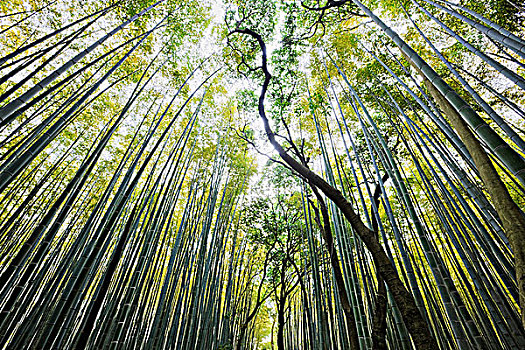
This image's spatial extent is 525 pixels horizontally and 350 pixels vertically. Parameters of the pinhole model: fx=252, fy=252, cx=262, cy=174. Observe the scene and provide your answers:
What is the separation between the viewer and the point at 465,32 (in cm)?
347

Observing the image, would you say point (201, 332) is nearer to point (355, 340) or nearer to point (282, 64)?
point (355, 340)

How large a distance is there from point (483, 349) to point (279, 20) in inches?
144

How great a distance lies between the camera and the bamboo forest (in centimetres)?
170

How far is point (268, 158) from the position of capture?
144 inches

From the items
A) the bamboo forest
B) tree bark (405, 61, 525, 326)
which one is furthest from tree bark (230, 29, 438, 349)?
tree bark (405, 61, 525, 326)

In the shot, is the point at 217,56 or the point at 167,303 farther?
the point at 217,56

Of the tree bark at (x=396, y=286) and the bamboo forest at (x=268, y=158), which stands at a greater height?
the bamboo forest at (x=268, y=158)

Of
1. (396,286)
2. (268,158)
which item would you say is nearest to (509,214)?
(396,286)

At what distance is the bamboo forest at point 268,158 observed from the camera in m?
1.70

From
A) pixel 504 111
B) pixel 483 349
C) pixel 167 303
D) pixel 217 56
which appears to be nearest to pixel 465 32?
pixel 504 111

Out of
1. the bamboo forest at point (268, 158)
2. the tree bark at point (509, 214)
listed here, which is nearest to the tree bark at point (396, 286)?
the bamboo forest at point (268, 158)

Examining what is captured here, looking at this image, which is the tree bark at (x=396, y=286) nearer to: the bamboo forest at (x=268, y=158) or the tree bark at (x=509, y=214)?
the bamboo forest at (x=268, y=158)

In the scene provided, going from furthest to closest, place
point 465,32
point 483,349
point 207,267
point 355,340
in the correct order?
point 207,267, point 465,32, point 355,340, point 483,349

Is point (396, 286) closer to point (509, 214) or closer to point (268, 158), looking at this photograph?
point (509, 214)
